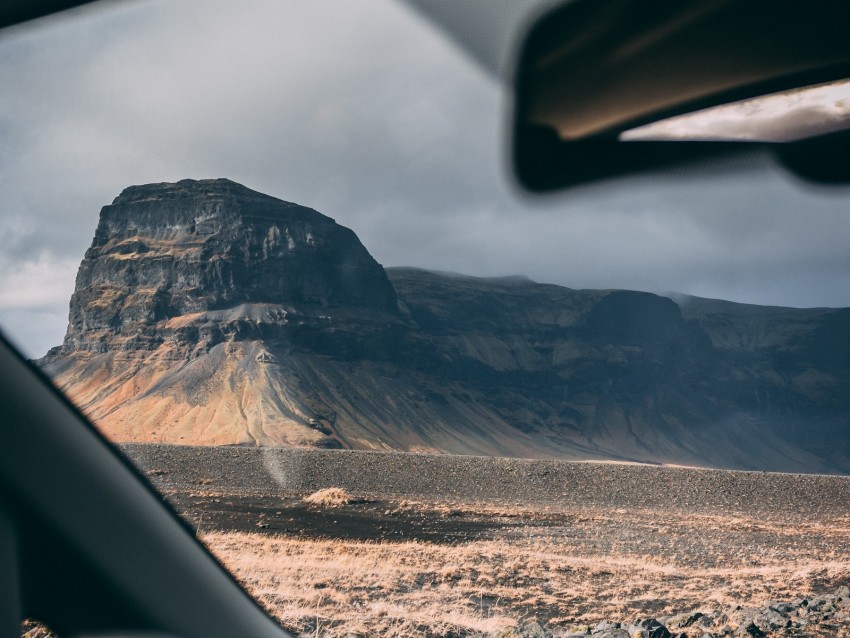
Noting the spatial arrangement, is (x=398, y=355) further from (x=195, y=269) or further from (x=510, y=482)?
(x=510, y=482)

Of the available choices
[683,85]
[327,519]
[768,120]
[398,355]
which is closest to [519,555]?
[327,519]

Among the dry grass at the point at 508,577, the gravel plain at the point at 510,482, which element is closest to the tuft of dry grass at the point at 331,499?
the gravel plain at the point at 510,482

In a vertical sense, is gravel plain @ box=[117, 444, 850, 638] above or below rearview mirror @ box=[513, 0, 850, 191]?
below

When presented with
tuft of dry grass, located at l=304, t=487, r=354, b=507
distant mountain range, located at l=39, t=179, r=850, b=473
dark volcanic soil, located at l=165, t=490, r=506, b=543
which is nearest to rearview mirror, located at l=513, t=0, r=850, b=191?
dark volcanic soil, located at l=165, t=490, r=506, b=543

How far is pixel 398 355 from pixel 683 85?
4526 inches

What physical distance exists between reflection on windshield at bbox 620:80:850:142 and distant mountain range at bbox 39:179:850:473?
69.4 metres

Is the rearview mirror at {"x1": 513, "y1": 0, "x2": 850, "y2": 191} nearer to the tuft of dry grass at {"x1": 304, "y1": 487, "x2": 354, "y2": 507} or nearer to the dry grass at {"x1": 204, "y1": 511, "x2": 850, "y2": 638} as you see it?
the dry grass at {"x1": 204, "y1": 511, "x2": 850, "y2": 638}

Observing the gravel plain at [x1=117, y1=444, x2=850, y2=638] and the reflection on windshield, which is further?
the gravel plain at [x1=117, y1=444, x2=850, y2=638]

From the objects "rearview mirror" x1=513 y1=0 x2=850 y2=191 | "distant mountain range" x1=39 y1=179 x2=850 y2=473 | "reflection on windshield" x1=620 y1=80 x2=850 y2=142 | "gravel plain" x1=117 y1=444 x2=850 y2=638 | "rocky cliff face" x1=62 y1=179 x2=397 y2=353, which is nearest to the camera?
"rearview mirror" x1=513 y1=0 x2=850 y2=191

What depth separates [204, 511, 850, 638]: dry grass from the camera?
23.2 ft

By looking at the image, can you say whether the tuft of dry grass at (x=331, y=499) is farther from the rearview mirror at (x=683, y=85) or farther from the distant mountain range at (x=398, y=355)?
the distant mountain range at (x=398, y=355)

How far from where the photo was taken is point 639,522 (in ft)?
68.2

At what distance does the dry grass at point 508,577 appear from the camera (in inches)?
279

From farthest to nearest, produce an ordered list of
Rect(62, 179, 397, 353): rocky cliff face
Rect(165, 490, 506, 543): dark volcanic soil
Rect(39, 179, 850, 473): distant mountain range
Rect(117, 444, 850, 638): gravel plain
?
Rect(62, 179, 397, 353): rocky cliff face → Rect(39, 179, 850, 473): distant mountain range → Rect(165, 490, 506, 543): dark volcanic soil → Rect(117, 444, 850, 638): gravel plain
